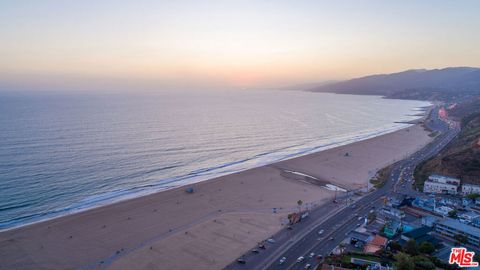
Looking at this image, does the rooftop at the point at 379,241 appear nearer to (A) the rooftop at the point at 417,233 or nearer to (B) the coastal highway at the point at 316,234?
(A) the rooftop at the point at 417,233

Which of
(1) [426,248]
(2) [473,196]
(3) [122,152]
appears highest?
(3) [122,152]

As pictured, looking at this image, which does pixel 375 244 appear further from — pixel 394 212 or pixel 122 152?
pixel 122 152

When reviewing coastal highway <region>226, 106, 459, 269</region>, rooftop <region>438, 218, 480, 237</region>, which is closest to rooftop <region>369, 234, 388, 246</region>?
coastal highway <region>226, 106, 459, 269</region>

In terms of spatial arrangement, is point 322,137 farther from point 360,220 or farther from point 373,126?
point 360,220

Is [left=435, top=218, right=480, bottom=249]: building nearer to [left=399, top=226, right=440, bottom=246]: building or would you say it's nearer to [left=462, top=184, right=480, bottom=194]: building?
[left=399, top=226, right=440, bottom=246]: building

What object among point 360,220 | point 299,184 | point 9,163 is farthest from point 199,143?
point 360,220

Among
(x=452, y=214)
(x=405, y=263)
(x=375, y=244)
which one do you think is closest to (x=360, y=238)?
(x=375, y=244)

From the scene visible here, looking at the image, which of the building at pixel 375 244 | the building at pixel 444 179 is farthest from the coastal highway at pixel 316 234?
the building at pixel 444 179
